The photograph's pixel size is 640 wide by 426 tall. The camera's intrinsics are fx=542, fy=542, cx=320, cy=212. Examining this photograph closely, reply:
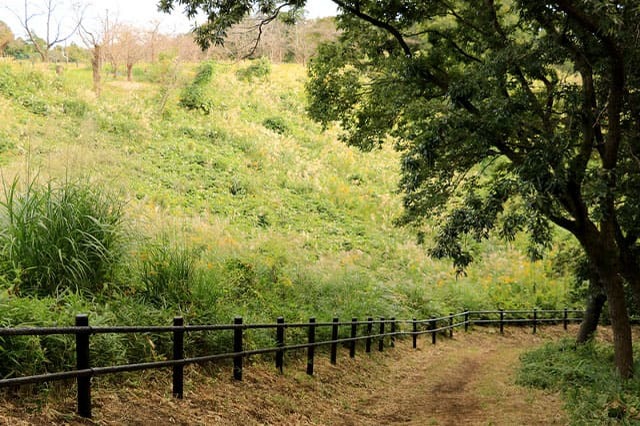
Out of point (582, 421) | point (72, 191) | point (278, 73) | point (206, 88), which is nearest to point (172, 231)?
point (72, 191)

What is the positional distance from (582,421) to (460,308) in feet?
48.6

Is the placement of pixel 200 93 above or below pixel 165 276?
above

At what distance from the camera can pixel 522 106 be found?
349 inches

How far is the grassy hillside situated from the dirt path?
33.8 inches

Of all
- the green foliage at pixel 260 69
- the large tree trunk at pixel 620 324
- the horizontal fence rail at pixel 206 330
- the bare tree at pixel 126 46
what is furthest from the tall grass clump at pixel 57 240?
the green foliage at pixel 260 69

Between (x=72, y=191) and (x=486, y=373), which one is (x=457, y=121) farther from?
(x=486, y=373)

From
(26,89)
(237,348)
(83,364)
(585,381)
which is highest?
(26,89)

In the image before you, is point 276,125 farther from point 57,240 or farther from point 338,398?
point 57,240

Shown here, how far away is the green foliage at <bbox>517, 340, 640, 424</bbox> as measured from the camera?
8.06 metres

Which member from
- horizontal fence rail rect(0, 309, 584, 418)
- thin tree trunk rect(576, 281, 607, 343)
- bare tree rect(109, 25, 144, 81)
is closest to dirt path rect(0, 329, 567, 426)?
horizontal fence rail rect(0, 309, 584, 418)

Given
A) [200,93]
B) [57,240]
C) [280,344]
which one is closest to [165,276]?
[57,240]

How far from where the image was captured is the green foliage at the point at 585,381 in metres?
8.06

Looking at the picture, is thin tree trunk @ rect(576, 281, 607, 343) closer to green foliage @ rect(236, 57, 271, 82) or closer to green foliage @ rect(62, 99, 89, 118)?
green foliage @ rect(62, 99, 89, 118)

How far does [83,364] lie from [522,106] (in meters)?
7.45
